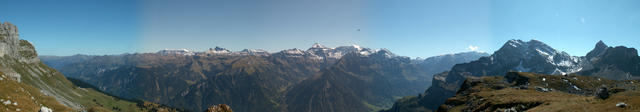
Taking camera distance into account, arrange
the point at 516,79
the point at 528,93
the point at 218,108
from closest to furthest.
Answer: the point at 218,108 < the point at 528,93 < the point at 516,79

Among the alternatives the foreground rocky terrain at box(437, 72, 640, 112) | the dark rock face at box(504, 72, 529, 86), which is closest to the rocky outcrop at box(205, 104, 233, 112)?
the foreground rocky terrain at box(437, 72, 640, 112)

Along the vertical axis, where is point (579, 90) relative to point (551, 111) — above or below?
below

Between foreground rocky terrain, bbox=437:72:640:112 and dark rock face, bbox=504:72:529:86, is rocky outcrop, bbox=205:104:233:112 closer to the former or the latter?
foreground rocky terrain, bbox=437:72:640:112

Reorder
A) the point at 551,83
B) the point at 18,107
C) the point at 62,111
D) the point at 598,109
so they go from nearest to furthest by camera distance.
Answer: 1. the point at 598,109
2. the point at 18,107
3. the point at 551,83
4. the point at 62,111

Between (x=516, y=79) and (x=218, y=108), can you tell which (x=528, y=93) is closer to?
(x=516, y=79)

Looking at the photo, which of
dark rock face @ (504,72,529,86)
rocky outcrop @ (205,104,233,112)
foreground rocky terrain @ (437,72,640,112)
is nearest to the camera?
rocky outcrop @ (205,104,233,112)

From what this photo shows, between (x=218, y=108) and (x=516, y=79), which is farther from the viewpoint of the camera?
(x=516, y=79)

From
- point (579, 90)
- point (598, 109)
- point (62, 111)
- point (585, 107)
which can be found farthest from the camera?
point (62, 111)

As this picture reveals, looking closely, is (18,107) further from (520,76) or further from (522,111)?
(520,76)

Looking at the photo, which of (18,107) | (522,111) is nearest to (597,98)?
(522,111)

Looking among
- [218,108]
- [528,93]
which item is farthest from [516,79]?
[218,108]

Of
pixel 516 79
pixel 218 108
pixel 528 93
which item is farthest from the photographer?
pixel 516 79
